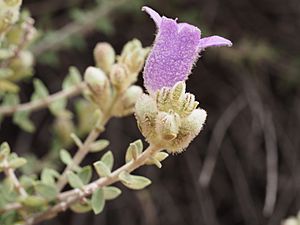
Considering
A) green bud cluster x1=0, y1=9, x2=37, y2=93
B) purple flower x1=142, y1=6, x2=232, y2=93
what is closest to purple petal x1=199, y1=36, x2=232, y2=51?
purple flower x1=142, y1=6, x2=232, y2=93

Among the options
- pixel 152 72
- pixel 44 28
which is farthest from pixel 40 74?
pixel 152 72

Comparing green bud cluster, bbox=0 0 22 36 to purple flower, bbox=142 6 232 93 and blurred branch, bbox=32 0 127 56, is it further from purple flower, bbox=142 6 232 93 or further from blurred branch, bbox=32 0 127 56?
blurred branch, bbox=32 0 127 56

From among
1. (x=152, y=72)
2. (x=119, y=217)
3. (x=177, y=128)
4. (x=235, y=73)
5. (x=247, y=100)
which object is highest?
(x=235, y=73)

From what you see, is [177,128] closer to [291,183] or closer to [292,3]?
[291,183]

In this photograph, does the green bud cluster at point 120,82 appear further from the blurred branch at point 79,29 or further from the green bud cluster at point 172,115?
the blurred branch at point 79,29

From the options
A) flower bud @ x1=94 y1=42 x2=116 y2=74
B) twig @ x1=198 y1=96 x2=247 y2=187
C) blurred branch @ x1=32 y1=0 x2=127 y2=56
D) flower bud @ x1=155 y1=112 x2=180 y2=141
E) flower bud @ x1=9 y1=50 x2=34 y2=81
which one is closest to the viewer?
flower bud @ x1=155 y1=112 x2=180 y2=141

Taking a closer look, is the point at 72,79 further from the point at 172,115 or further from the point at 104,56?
the point at 172,115
